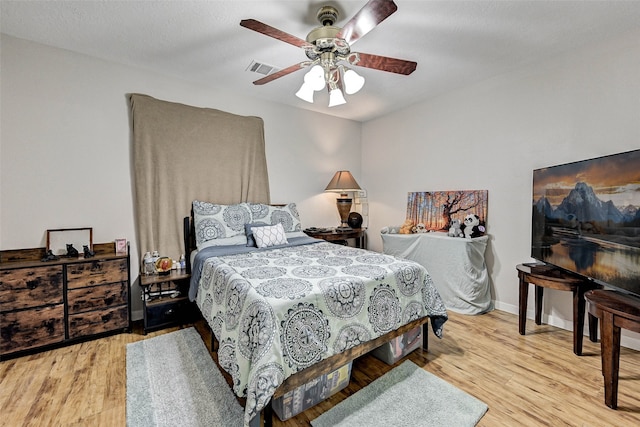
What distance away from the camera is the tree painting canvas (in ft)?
10.6

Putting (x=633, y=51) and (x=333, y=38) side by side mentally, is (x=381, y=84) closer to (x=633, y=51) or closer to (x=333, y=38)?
(x=333, y=38)

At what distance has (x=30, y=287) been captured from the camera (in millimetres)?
2209

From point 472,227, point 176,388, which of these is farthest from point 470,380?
point 176,388

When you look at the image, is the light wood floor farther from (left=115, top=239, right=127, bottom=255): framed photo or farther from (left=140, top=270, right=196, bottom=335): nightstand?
(left=115, top=239, right=127, bottom=255): framed photo

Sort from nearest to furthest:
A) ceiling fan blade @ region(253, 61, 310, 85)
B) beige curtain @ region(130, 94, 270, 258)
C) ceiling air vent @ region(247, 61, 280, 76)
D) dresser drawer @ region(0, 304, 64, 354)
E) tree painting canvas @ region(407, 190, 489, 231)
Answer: ceiling fan blade @ region(253, 61, 310, 85) → dresser drawer @ region(0, 304, 64, 354) → ceiling air vent @ region(247, 61, 280, 76) → beige curtain @ region(130, 94, 270, 258) → tree painting canvas @ region(407, 190, 489, 231)

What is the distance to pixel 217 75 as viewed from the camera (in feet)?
9.93

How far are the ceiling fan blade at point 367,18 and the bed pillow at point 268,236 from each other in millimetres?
1922

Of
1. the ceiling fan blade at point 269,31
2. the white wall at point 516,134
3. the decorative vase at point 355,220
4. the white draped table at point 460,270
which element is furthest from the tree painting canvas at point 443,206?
the ceiling fan blade at point 269,31

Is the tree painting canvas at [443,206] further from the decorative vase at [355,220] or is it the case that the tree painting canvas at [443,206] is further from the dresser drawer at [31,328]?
the dresser drawer at [31,328]

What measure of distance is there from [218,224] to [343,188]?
193 cm

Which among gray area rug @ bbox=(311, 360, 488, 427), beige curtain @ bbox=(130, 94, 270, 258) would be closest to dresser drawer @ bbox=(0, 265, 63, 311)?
beige curtain @ bbox=(130, 94, 270, 258)

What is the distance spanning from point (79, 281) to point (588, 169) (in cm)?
418

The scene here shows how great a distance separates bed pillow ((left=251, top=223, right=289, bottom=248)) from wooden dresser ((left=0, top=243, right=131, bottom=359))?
3.95 feet

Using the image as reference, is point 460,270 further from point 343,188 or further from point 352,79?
point 352,79
